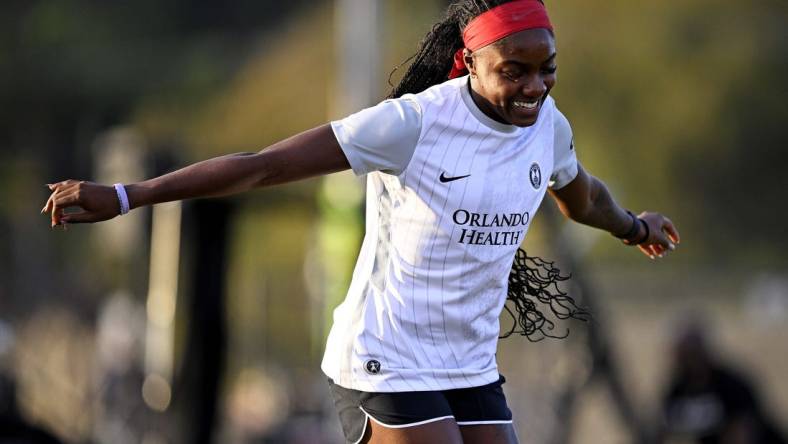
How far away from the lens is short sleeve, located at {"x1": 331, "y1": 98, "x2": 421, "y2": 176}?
14.1 feet

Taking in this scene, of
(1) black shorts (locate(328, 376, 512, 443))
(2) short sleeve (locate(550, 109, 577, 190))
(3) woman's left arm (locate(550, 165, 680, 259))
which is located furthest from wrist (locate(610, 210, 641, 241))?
(1) black shorts (locate(328, 376, 512, 443))

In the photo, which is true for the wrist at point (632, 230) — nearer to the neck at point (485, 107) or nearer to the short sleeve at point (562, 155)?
the short sleeve at point (562, 155)

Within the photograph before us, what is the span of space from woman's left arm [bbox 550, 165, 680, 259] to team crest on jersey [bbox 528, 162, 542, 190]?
15.3 inches

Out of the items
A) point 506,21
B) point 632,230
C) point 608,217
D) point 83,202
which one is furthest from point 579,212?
point 83,202

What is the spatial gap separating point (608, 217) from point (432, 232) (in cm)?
103

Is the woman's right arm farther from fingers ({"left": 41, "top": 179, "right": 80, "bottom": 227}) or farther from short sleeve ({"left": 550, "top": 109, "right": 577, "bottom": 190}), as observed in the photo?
short sleeve ({"left": 550, "top": 109, "right": 577, "bottom": 190})

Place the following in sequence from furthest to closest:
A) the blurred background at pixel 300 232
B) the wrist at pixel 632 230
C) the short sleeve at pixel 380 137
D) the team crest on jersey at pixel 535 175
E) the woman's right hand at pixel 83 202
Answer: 1. the blurred background at pixel 300 232
2. the wrist at pixel 632 230
3. the team crest on jersey at pixel 535 175
4. the short sleeve at pixel 380 137
5. the woman's right hand at pixel 83 202

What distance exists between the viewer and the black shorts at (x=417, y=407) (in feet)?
14.5

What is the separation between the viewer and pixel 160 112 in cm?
3306

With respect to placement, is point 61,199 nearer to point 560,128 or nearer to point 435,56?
point 435,56

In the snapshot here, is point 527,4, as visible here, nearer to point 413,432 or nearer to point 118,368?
point 413,432

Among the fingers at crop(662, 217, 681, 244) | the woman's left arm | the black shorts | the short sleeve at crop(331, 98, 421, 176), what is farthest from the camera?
the fingers at crop(662, 217, 681, 244)

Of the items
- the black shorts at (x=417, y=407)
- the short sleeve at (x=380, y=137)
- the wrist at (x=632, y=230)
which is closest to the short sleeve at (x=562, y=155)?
the wrist at (x=632, y=230)

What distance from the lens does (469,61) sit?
4.51 meters
